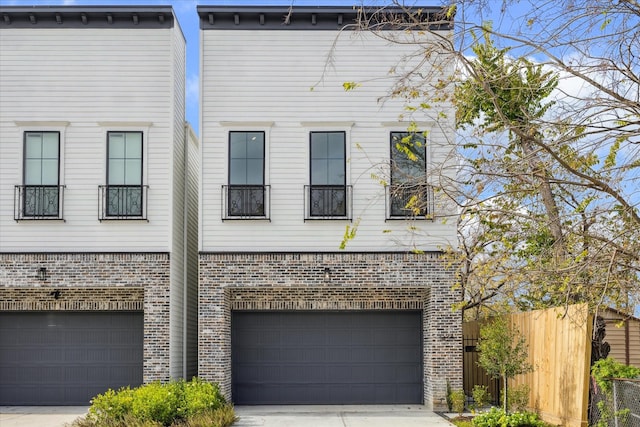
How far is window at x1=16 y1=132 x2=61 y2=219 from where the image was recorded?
17.9m

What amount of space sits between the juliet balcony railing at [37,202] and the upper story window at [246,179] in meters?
3.64

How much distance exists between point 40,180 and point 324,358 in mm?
7494

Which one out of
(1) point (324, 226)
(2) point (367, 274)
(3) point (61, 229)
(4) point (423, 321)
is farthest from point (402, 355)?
(3) point (61, 229)

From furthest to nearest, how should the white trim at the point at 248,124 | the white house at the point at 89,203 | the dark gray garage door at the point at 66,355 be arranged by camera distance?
the dark gray garage door at the point at 66,355
the white trim at the point at 248,124
the white house at the point at 89,203

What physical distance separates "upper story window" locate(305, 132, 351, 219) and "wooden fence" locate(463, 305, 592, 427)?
4589 mm

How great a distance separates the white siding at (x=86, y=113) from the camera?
17859 millimetres

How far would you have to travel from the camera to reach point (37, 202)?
58.8 ft

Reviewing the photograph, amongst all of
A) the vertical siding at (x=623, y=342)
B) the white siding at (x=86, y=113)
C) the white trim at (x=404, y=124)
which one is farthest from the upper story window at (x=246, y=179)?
the vertical siding at (x=623, y=342)

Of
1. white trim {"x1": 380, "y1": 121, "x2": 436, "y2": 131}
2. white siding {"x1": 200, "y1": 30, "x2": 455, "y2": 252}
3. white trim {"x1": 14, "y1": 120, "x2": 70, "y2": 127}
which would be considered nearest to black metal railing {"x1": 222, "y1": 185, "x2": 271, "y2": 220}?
white siding {"x1": 200, "y1": 30, "x2": 455, "y2": 252}

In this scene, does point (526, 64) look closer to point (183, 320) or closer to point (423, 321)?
point (423, 321)

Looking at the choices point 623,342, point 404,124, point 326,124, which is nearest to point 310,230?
point 326,124

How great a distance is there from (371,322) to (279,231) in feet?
10.2

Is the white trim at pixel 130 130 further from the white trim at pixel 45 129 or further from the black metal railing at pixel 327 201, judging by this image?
the black metal railing at pixel 327 201

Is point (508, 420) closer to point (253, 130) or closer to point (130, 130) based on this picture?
point (253, 130)
